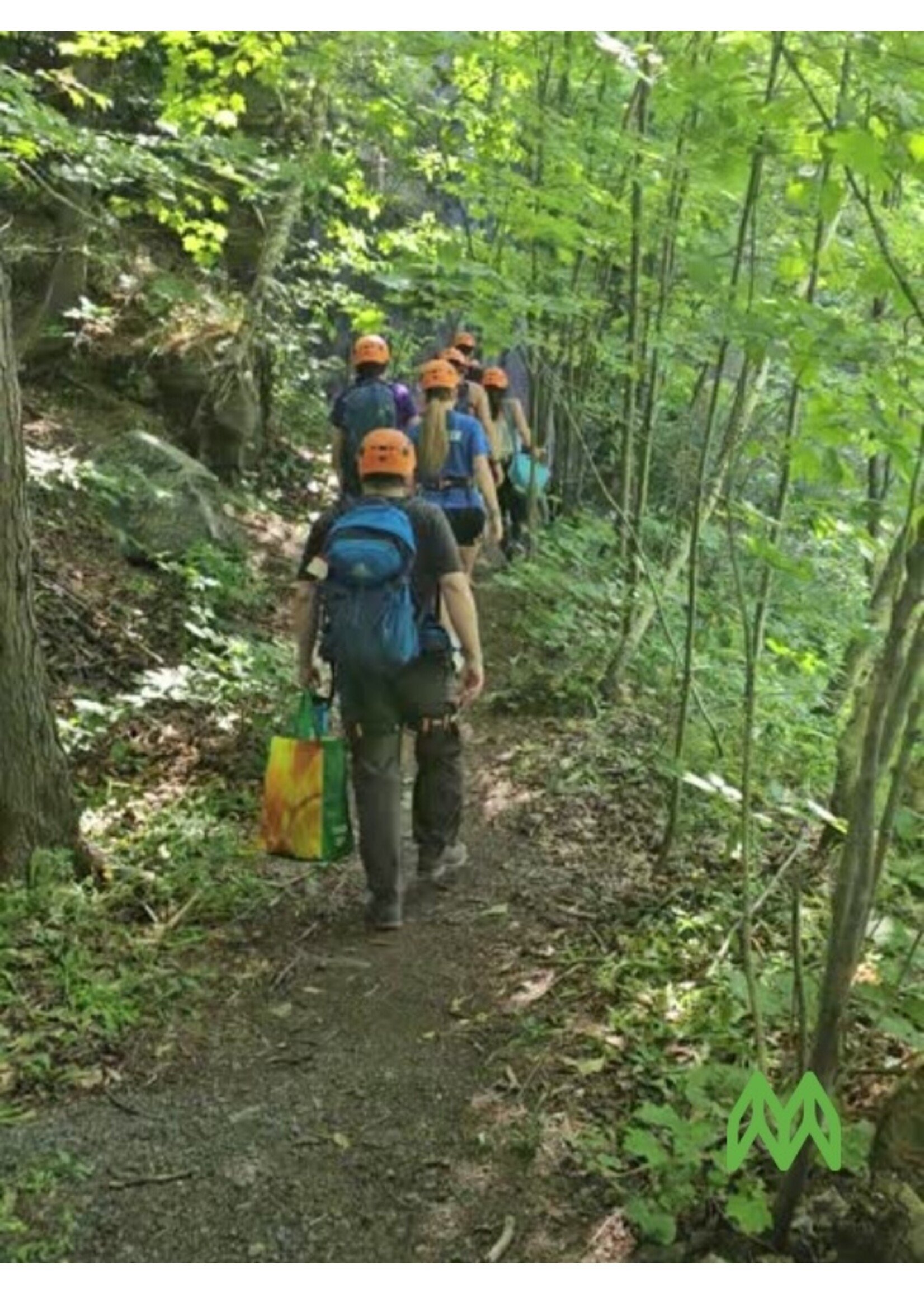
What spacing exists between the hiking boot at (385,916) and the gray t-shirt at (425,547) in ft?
4.26

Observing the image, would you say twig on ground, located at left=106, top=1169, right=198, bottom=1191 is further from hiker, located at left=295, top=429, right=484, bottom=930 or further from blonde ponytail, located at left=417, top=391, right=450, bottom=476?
blonde ponytail, located at left=417, top=391, right=450, bottom=476

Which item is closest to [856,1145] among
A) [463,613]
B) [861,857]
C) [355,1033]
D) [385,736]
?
[861,857]

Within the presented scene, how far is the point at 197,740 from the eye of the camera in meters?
6.50

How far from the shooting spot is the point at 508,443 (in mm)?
10547

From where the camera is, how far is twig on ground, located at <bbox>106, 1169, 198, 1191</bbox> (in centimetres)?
321

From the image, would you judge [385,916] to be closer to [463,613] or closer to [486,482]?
[463,613]

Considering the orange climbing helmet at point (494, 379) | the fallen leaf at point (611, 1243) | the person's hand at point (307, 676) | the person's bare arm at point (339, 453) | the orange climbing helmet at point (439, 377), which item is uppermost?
the orange climbing helmet at point (439, 377)

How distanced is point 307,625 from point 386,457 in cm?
85

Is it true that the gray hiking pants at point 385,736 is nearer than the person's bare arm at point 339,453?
Yes

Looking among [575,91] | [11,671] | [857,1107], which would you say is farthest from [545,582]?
[857,1107]

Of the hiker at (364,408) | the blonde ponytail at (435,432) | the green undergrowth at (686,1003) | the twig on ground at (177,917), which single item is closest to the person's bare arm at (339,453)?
the hiker at (364,408)

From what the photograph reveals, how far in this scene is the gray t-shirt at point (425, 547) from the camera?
469 centimetres

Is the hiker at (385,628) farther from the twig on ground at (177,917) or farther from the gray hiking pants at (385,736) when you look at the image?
the twig on ground at (177,917)
